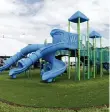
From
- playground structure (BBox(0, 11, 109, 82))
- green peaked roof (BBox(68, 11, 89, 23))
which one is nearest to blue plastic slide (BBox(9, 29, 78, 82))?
playground structure (BBox(0, 11, 109, 82))

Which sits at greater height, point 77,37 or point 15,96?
point 77,37

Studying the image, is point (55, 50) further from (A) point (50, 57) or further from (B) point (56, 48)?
(A) point (50, 57)

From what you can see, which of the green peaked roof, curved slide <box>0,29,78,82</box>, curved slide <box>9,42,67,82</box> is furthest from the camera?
the green peaked roof

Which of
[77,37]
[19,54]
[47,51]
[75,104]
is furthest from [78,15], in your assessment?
[75,104]

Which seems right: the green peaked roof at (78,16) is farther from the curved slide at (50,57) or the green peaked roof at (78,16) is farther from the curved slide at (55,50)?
the curved slide at (50,57)

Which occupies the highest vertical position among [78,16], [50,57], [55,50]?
[78,16]

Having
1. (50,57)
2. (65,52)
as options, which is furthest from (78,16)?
(50,57)

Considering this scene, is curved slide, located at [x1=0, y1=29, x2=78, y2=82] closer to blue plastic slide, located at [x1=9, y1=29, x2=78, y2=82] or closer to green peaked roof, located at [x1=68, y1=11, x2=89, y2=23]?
blue plastic slide, located at [x1=9, y1=29, x2=78, y2=82]

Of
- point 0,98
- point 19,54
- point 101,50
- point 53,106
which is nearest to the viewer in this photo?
point 53,106

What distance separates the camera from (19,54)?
2870cm

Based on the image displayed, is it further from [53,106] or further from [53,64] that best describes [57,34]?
[53,106]

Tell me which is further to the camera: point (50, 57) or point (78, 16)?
point (78, 16)

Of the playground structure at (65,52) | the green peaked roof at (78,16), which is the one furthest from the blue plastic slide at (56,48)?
the green peaked roof at (78,16)

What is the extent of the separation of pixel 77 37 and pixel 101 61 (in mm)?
4370
